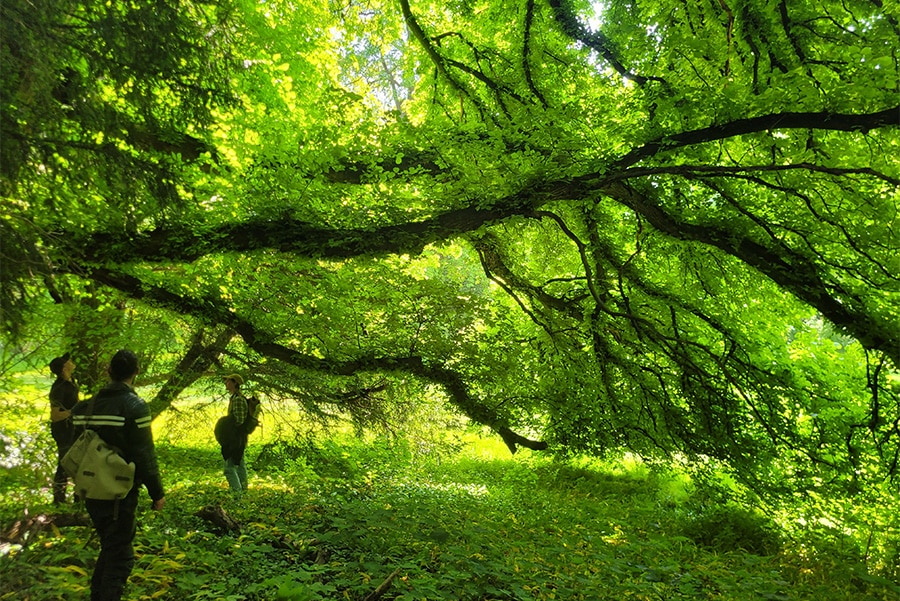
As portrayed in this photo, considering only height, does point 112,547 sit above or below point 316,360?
below

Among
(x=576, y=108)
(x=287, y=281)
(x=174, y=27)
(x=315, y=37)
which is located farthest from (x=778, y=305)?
(x=315, y=37)

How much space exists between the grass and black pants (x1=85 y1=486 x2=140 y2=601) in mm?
209

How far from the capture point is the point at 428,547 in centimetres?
445

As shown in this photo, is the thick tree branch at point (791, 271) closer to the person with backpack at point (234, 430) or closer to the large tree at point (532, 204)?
the large tree at point (532, 204)

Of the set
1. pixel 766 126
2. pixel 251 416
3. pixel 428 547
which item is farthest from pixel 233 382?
pixel 766 126

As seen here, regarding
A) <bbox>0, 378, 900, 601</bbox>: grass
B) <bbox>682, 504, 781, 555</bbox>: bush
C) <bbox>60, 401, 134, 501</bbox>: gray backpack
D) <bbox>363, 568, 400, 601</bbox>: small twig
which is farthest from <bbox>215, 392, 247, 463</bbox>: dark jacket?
<bbox>682, 504, 781, 555</bbox>: bush

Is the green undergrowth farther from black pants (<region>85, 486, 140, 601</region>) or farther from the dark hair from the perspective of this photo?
the dark hair

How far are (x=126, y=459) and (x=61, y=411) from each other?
2.30 m

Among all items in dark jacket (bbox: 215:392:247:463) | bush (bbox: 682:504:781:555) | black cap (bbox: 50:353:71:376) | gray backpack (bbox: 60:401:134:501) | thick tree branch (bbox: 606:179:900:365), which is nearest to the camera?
gray backpack (bbox: 60:401:134:501)

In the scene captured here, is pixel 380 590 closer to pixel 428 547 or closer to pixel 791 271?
pixel 428 547

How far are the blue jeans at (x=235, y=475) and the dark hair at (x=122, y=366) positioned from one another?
3144 mm

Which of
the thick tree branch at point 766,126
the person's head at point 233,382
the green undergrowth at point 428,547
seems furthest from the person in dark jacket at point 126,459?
the thick tree branch at point 766,126

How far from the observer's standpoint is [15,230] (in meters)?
2.70

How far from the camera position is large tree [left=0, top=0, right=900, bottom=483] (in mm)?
3639
